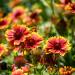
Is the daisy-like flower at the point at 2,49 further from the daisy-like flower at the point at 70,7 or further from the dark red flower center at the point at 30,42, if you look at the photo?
the daisy-like flower at the point at 70,7

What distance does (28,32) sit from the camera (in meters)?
1.91

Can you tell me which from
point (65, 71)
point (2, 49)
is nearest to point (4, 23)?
point (2, 49)

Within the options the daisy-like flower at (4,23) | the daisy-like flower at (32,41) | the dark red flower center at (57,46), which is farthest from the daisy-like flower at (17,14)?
the dark red flower center at (57,46)

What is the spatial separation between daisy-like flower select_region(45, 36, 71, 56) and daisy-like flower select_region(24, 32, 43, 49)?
0.06 m

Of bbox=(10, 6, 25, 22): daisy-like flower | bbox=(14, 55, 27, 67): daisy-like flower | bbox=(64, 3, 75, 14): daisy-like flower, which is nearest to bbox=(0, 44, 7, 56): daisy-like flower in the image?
bbox=(14, 55, 27, 67): daisy-like flower

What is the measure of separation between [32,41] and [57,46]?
0.45ft

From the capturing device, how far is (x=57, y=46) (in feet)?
6.07

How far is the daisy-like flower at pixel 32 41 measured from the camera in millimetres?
1866

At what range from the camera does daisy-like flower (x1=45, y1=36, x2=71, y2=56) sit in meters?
1.81

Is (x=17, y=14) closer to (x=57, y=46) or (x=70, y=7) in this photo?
(x=70, y=7)

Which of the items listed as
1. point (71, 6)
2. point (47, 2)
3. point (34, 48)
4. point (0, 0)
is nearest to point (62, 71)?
point (34, 48)

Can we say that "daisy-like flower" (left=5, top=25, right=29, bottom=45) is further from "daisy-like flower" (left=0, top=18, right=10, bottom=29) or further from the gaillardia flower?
the gaillardia flower

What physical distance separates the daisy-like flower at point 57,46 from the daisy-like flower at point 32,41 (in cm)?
6

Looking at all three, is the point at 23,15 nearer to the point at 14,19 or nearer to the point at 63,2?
the point at 14,19
